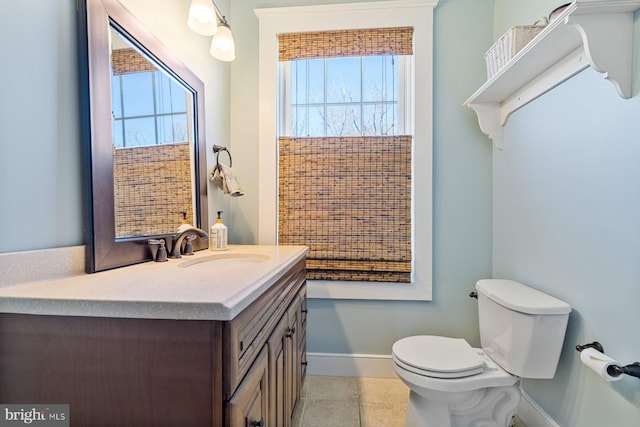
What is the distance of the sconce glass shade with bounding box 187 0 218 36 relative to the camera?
4.11 ft

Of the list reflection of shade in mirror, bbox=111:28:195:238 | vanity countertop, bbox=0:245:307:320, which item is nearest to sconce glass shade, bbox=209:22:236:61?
reflection of shade in mirror, bbox=111:28:195:238

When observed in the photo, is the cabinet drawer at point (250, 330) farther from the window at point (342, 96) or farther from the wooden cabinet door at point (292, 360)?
the window at point (342, 96)

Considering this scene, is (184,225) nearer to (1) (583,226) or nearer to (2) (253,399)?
(2) (253,399)

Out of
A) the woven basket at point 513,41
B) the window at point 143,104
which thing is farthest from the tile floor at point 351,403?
the woven basket at point 513,41

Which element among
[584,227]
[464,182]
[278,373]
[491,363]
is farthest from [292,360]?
[464,182]

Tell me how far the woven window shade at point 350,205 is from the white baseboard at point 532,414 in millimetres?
838

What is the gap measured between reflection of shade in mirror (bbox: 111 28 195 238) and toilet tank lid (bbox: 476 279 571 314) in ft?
4.96

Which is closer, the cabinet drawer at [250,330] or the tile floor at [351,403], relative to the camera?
the cabinet drawer at [250,330]

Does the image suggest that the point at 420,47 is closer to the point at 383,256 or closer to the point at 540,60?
the point at 540,60

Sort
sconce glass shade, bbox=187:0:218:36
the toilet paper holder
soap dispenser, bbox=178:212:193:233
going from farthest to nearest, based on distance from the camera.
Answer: soap dispenser, bbox=178:212:193:233
sconce glass shade, bbox=187:0:218:36
the toilet paper holder

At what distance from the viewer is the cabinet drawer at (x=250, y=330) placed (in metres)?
0.63

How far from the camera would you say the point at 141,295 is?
25.5 inches

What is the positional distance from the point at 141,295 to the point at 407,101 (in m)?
1.88

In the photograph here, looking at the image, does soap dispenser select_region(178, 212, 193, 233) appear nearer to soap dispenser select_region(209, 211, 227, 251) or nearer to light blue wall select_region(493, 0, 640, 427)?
soap dispenser select_region(209, 211, 227, 251)
